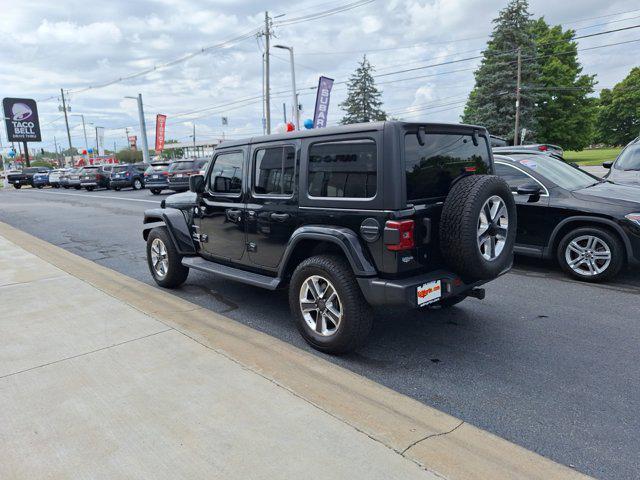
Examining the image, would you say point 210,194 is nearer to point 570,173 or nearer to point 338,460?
point 338,460

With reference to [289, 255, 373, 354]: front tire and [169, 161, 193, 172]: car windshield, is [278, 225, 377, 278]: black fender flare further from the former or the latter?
[169, 161, 193, 172]: car windshield

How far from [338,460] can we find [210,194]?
336 cm

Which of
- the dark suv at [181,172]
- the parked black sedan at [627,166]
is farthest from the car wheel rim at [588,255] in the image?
the dark suv at [181,172]

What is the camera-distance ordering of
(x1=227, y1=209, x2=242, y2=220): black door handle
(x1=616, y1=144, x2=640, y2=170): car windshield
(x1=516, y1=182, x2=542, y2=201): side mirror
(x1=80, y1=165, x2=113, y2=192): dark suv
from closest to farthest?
1. (x1=227, y1=209, x2=242, y2=220): black door handle
2. (x1=516, y1=182, x2=542, y2=201): side mirror
3. (x1=616, y1=144, x2=640, y2=170): car windshield
4. (x1=80, y1=165, x2=113, y2=192): dark suv

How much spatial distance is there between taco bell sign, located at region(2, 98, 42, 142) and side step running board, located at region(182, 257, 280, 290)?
6724 centimetres

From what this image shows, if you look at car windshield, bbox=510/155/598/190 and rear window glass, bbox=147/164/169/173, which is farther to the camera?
rear window glass, bbox=147/164/169/173

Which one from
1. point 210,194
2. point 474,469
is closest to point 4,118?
point 210,194

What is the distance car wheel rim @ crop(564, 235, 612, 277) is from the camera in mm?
5371

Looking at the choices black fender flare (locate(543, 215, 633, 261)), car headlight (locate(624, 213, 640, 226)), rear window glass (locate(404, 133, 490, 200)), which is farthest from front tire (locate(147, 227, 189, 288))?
car headlight (locate(624, 213, 640, 226))

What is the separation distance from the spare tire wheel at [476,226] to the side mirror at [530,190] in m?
2.13

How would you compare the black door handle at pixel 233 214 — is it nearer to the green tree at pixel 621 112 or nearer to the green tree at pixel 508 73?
the green tree at pixel 508 73

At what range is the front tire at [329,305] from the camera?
11.3ft

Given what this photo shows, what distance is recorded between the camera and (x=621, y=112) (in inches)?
2633

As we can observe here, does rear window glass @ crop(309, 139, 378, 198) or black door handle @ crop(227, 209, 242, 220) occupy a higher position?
rear window glass @ crop(309, 139, 378, 198)
